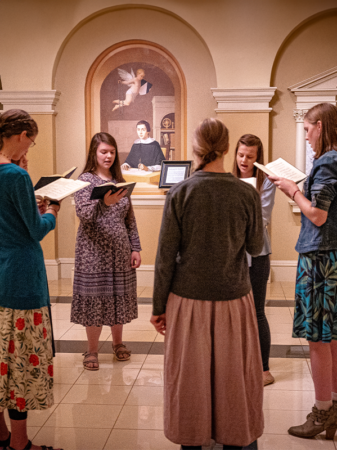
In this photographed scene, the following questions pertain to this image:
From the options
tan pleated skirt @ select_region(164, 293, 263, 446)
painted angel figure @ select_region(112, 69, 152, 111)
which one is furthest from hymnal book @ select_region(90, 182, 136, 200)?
painted angel figure @ select_region(112, 69, 152, 111)

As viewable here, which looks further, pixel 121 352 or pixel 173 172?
pixel 173 172

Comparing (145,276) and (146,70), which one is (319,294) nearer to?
(145,276)

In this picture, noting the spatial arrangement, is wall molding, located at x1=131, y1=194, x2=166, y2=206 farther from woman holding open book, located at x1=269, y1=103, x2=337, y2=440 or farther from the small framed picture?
woman holding open book, located at x1=269, y1=103, x2=337, y2=440

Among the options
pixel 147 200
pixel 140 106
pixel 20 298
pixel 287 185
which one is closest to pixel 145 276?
pixel 147 200

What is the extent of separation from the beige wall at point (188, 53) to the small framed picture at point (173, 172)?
0.74m

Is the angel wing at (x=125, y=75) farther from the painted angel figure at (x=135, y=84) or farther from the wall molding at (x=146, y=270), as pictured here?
the wall molding at (x=146, y=270)

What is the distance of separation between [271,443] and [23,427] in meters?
1.31

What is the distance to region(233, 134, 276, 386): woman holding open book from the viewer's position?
3.09 m

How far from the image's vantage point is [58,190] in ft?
8.46

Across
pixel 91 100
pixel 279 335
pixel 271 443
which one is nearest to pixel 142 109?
pixel 91 100

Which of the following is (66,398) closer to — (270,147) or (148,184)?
(148,184)

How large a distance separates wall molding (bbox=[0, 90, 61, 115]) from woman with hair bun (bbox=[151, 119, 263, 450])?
17.5ft

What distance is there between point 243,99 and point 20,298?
199 inches

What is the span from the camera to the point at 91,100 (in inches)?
276
